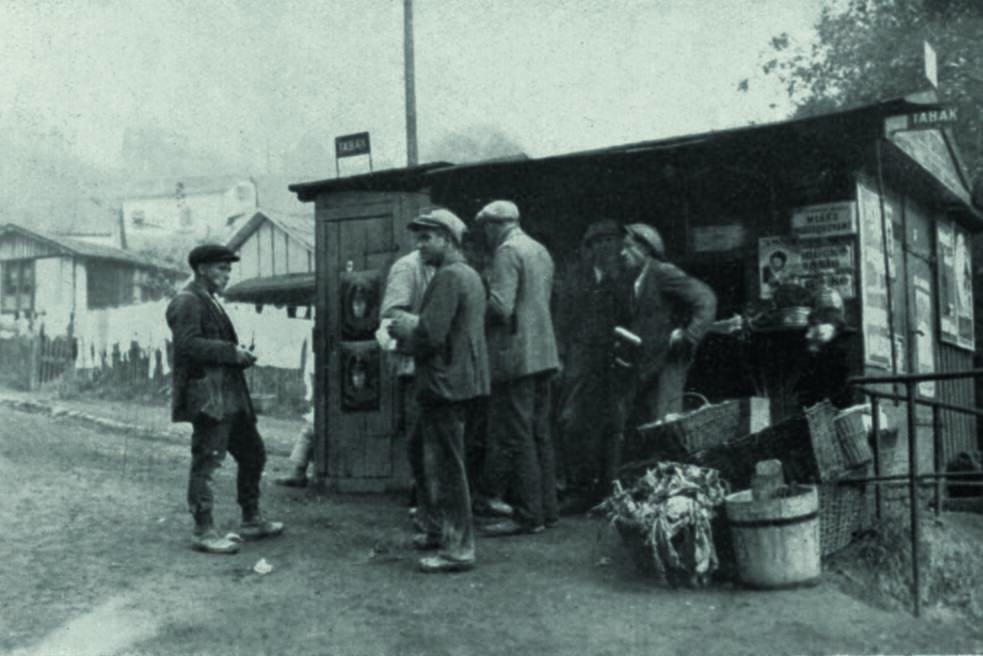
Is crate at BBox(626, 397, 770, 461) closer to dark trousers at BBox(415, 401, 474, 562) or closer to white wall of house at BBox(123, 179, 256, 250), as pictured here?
dark trousers at BBox(415, 401, 474, 562)

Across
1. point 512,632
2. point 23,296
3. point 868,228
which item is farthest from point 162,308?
point 512,632

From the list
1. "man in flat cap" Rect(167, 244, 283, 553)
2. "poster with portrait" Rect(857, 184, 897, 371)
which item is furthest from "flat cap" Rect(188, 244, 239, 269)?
"poster with portrait" Rect(857, 184, 897, 371)

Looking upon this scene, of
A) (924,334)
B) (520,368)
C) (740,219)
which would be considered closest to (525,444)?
(520,368)

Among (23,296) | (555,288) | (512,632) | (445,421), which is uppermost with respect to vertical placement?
(23,296)

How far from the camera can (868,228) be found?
8.34 m

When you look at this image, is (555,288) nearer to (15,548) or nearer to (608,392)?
(608,392)

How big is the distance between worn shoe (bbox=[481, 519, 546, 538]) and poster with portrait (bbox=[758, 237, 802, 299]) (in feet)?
8.90

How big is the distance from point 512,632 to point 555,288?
4238 millimetres

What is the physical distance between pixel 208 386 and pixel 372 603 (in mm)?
1998

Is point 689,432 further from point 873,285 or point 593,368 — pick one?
point 873,285

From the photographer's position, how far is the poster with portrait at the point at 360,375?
9906mm

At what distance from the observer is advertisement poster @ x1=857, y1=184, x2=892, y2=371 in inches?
320

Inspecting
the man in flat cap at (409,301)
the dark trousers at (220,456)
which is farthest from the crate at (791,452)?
the dark trousers at (220,456)

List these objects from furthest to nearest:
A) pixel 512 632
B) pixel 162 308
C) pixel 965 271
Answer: pixel 162 308 < pixel 965 271 < pixel 512 632
